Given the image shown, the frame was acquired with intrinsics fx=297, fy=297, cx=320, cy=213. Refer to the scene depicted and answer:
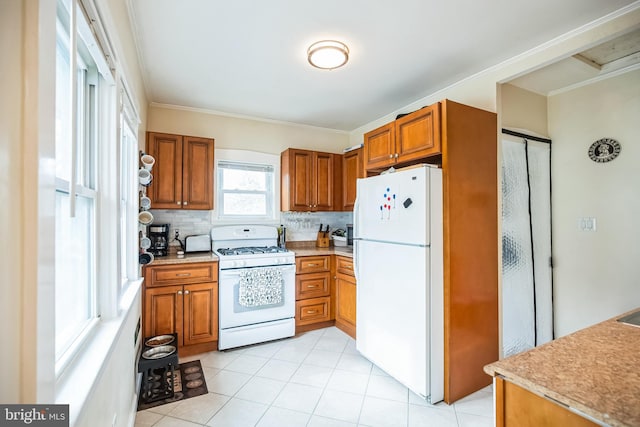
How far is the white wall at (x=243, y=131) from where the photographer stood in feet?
11.2

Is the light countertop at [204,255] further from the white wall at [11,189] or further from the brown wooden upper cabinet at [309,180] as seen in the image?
the white wall at [11,189]

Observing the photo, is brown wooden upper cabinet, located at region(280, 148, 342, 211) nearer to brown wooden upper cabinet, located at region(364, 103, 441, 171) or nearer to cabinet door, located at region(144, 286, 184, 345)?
brown wooden upper cabinet, located at region(364, 103, 441, 171)

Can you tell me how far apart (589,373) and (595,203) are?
96.9 inches

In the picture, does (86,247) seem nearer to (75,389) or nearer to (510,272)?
(75,389)

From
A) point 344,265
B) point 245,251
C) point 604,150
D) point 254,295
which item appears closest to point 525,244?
point 604,150

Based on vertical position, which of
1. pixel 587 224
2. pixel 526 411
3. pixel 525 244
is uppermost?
pixel 587 224

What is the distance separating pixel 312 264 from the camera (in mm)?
3537

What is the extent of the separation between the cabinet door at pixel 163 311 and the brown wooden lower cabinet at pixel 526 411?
2724mm

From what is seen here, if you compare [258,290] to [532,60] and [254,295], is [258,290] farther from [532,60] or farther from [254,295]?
[532,60]

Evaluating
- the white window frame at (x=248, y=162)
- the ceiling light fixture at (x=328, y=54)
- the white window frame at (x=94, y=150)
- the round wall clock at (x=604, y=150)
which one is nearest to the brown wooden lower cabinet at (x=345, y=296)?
the white window frame at (x=248, y=162)

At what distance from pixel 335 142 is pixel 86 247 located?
354cm

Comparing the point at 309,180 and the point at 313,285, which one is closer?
the point at 313,285

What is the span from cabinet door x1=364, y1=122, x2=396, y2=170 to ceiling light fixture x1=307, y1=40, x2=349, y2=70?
0.72 meters

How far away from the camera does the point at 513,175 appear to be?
271 cm
